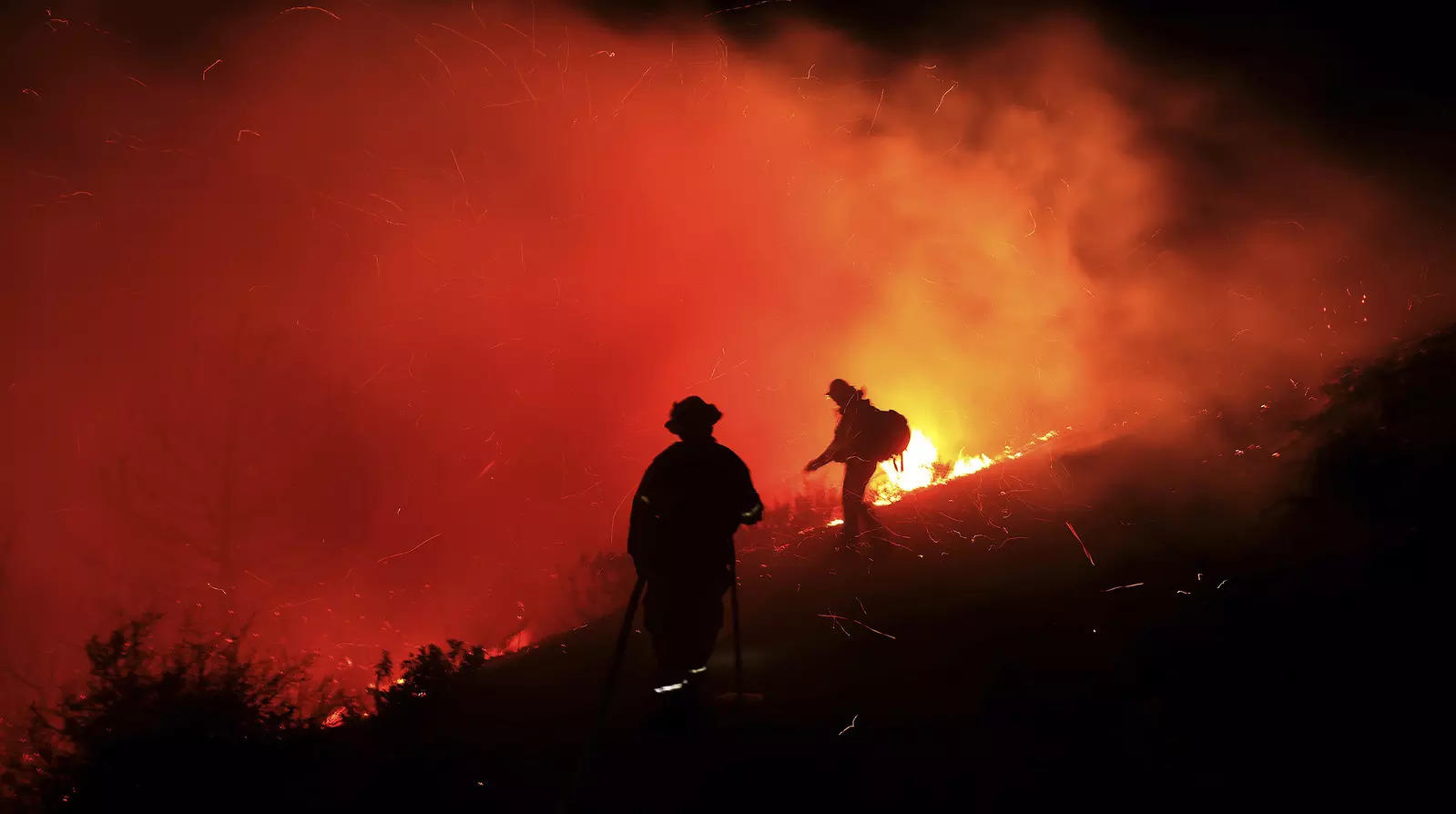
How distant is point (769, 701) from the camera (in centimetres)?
573

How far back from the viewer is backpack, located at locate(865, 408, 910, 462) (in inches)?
395

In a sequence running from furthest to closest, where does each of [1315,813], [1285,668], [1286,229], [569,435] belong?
[569,435], [1286,229], [1285,668], [1315,813]

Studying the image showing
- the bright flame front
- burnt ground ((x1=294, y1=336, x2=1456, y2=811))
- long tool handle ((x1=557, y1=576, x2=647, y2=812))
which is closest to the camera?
burnt ground ((x1=294, y1=336, x2=1456, y2=811))

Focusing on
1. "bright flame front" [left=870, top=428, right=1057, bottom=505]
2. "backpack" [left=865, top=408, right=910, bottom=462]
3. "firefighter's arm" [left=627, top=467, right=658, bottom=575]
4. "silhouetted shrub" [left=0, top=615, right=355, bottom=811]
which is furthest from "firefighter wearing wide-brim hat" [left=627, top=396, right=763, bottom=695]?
"bright flame front" [left=870, top=428, right=1057, bottom=505]

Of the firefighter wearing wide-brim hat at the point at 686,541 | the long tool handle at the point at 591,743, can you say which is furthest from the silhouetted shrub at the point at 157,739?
the firefighter wearing wide-brim hat at the point at 686,541

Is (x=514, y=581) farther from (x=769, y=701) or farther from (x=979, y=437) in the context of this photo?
(x=769, y=701)

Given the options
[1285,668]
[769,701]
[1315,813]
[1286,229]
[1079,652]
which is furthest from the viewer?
[1286,229]

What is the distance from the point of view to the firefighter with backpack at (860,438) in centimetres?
1005

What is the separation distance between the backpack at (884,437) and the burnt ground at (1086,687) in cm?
201

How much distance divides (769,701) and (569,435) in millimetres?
30894

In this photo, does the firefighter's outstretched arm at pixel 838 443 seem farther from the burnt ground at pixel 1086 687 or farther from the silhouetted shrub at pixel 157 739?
the silhouetted shrub at pixel 157 739

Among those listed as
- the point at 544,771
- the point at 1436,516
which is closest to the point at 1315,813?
the point at 1436,516

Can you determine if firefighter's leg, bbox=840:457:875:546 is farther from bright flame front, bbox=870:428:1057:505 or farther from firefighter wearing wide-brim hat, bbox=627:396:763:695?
bright flame front, bbox=870:428:1057:505

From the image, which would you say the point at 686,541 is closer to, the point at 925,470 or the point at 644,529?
the point at 644,529
